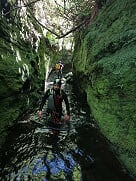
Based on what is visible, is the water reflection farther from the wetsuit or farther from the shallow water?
the wetsuit

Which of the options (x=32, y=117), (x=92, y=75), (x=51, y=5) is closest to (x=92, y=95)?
(x=92, y=75)

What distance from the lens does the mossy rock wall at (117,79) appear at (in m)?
6.00

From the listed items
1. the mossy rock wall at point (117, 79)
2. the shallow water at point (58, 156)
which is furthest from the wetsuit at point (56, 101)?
the mossy rock wall at point (117, 79)

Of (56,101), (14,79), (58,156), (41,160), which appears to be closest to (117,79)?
(58,156)

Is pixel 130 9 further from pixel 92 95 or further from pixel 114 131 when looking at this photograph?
pixel 114 131

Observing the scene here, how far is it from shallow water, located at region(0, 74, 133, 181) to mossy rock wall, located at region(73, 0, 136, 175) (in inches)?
15.1

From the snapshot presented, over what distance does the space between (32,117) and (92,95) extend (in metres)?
2.34

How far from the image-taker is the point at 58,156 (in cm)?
701

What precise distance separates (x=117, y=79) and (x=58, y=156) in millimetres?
2462

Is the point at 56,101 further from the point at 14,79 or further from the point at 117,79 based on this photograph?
the point at 117,79

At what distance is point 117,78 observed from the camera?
23.0 feet

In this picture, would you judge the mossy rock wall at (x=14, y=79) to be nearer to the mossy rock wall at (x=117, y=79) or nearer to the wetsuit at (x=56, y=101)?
the wetsuit at (x=56, y=101)

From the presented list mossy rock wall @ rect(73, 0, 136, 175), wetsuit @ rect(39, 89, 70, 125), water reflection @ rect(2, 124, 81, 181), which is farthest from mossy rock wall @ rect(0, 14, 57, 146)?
mossy rock wall @ rect(73, 0, 136, 175)

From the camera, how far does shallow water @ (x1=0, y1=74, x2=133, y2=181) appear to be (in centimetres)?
595
